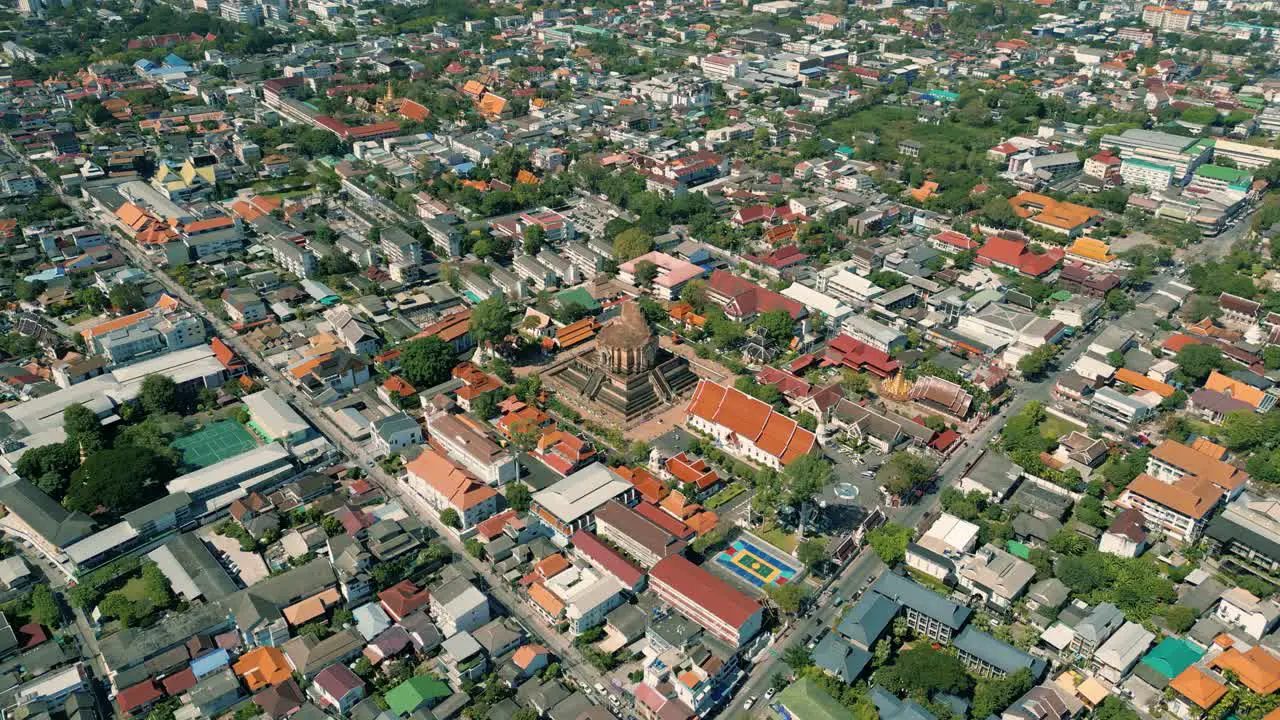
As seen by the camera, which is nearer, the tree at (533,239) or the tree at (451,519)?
the tree at (451,519)

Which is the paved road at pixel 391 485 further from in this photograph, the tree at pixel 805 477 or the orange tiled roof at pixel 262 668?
the tree at pixel 805 477

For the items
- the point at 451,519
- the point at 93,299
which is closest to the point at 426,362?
the point at 451,519

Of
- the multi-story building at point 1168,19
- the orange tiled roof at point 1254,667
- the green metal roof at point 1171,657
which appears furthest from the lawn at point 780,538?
the multi-story building at point 1168,19

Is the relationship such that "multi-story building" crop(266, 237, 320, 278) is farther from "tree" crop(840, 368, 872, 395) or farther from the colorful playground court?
the colorful playground court

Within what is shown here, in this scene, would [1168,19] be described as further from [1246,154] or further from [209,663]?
[209,663]

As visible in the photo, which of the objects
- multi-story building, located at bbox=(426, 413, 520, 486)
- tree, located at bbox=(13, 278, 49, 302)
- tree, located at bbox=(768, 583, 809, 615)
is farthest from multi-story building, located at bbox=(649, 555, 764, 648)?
tree, located at bbox=(13, 278, 49, 302)

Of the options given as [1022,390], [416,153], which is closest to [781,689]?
[1022,390]
